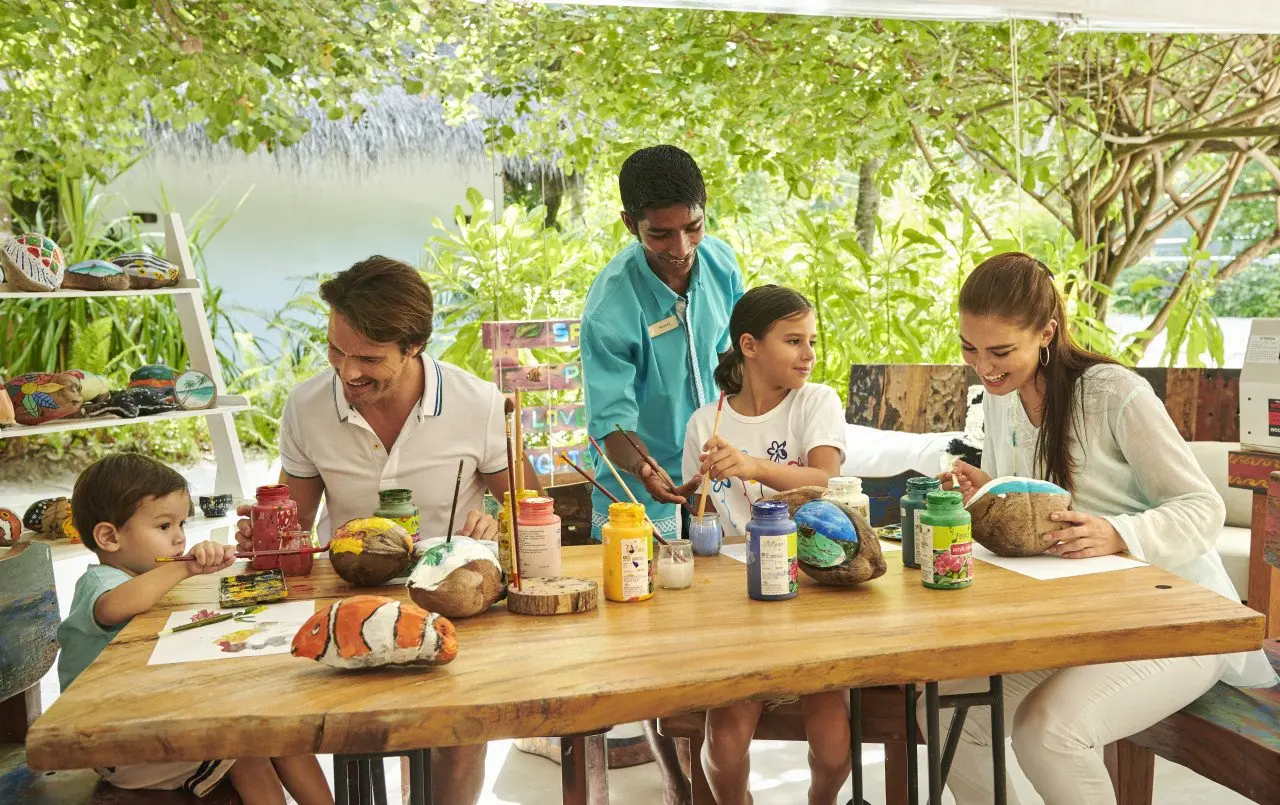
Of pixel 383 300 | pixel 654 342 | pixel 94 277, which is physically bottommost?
pixel 654 342

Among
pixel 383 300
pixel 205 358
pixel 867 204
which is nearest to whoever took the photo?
pixel 383 300

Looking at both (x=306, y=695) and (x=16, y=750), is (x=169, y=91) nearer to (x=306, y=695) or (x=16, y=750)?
(x=16, y=750)

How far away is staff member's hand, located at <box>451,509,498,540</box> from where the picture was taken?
2277 millimetres

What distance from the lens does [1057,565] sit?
6.90 ft

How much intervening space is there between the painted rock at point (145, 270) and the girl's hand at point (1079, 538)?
3.64 metres

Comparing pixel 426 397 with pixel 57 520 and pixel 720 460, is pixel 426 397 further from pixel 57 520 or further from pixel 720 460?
pixel 57 520

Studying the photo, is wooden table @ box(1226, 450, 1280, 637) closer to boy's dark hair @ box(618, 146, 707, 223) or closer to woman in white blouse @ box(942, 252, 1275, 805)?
woman in white blouse @ box(942, 252, 1275, 805)

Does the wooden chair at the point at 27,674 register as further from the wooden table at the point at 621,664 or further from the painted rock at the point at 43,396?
the painted rock at the point at 43,396

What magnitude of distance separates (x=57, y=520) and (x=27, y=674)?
2864 mm

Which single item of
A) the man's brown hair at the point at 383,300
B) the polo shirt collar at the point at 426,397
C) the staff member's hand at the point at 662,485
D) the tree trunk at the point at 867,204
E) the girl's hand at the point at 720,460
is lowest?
the staff member's hand at the point at 662,485

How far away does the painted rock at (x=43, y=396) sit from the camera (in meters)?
3.97

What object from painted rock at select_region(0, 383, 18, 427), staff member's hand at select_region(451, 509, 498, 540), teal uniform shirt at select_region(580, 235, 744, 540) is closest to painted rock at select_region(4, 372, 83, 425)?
painted rock at select_region(0, 383, 18, 427)

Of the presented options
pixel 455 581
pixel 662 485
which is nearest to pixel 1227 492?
pixel 662 485

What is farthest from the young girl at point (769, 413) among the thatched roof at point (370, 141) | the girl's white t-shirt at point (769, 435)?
the thatched roof at point (370, 141)
